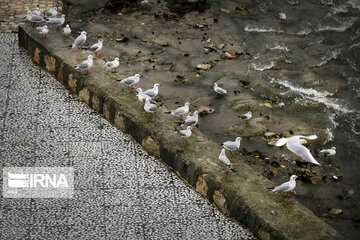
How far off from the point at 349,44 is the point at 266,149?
5.11m

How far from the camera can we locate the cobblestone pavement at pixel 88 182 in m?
7.10

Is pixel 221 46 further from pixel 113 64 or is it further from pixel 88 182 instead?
pixel 88 182

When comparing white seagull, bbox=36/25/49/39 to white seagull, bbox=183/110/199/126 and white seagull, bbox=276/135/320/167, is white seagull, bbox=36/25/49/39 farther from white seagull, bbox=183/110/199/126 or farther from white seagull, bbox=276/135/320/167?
white seagull, bbox=276/135/320/167

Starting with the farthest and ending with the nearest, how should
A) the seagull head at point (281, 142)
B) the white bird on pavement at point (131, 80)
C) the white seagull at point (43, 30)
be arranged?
the white seagull at point (43, 30) → the white bird on pavement at point (131, 80) → the seagull head at point (281, 142)

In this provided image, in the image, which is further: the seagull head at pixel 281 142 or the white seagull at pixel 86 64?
the white seagull at pixel 86 64

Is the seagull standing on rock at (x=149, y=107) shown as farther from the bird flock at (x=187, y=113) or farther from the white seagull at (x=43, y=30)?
the white seagull at (x=43, y=30)

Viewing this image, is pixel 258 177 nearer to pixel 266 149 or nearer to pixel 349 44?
pixel 266 149

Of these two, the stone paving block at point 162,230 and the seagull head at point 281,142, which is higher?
the seagull head at point 281,142

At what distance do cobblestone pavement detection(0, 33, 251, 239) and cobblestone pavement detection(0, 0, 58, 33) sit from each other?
2.62 m

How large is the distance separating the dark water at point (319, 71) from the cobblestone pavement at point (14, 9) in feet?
14.6

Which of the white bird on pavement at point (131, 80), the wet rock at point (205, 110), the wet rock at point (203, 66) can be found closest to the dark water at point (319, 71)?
the wet rock at point (205, 110)

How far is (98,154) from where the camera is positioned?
8.52 meters

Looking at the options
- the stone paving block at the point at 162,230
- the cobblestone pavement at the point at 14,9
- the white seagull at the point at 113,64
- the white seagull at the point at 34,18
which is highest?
the white seagull at the point at 113,64

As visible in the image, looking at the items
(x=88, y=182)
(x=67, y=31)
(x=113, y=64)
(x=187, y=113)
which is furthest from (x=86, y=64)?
(x=88, y=182)
